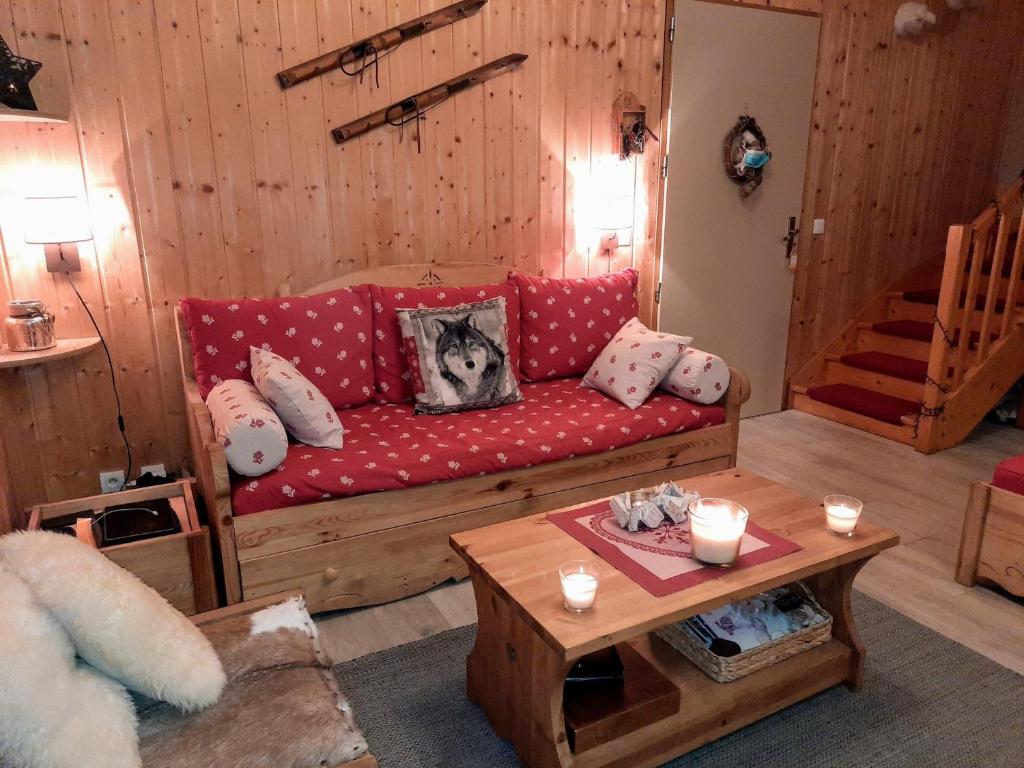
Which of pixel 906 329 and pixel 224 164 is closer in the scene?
pixel 224 164

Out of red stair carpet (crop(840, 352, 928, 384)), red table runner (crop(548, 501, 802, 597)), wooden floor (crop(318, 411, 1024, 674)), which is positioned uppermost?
red table runner (crop(548, 501, 802, 597))

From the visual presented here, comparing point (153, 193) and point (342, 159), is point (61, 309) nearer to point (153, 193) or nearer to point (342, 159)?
point (153, 193)

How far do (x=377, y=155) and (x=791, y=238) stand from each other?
8.11 feet

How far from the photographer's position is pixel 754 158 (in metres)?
3.82

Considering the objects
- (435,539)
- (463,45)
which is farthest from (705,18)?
(435,539)

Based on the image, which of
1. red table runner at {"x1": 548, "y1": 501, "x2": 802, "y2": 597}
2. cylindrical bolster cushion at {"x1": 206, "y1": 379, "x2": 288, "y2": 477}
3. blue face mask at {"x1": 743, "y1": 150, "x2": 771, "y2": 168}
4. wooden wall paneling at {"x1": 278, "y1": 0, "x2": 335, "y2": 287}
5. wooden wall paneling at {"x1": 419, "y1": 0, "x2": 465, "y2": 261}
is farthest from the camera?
blue face mask at {"x1": 743, "y1": 150, "x2": 771, "y2": 168}

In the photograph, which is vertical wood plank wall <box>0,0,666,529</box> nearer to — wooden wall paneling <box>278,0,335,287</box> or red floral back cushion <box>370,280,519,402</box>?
wooden wall paneling <box>278,0,335,287</box>

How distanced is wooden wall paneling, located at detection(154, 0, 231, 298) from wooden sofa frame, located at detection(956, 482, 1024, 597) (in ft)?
9.24

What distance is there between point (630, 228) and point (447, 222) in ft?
3.35

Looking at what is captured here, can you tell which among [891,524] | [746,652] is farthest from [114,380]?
[891,524]

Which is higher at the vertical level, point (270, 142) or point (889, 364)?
point (270, 142)

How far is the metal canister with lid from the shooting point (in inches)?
95.8

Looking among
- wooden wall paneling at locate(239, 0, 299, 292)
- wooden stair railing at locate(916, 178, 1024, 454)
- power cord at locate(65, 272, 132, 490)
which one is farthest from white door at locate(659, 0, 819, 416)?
power cord at locate(65, 272, 132, 490)

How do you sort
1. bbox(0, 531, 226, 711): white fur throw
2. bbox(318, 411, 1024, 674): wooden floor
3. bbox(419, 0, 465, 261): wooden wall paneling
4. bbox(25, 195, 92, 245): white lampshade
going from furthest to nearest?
bbox(419, 0, 465, 261): wooden wall paneling → bbox(25, 195, 92, 245): white lampshade → bbox(318, 411, 1024, 674): wooden floor → bbox(0, 531, 226, 711): white fur throw
